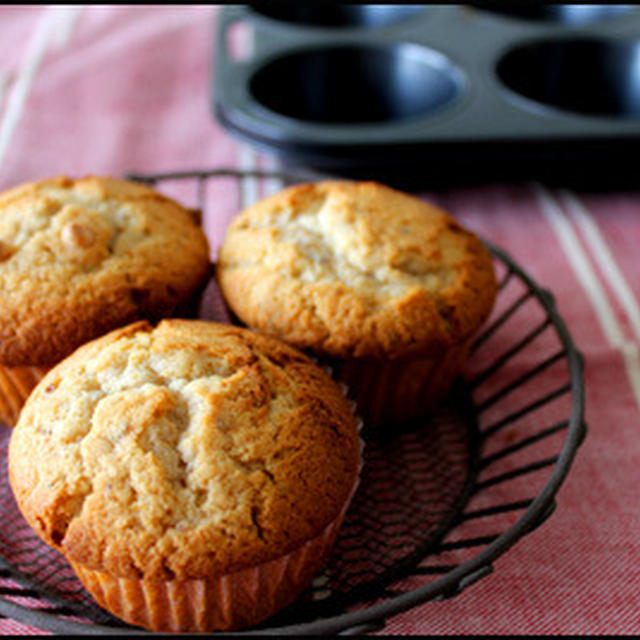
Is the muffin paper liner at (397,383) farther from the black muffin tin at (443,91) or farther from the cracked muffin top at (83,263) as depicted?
the black muffin tin at (443,91)

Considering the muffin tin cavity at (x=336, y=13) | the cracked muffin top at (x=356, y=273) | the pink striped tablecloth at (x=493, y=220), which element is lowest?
the pink striped tablecloth at (x=493, y=220)

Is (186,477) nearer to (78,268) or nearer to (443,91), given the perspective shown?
(78,268)

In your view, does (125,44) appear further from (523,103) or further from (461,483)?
(461,483)

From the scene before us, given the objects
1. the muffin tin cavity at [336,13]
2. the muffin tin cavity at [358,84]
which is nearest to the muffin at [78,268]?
the muffin tin cavity at [358,84]

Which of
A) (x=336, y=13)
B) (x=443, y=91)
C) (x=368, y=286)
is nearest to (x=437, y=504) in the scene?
(x=368, y=286)

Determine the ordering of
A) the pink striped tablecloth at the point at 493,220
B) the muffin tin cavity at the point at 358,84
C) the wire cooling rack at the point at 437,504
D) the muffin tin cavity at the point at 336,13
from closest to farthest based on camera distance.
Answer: the wire cooling rack at the point at 437,504, the pink striped tablecloth at the point at 493,220, the muffin tin cavity at the point at 358,84, the muffin tin cavity at the point at 336,13

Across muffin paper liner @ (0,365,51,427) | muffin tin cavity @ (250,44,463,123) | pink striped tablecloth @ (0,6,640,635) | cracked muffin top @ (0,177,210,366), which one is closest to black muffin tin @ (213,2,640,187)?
muffin tin cavity @ (250,44,463,123)

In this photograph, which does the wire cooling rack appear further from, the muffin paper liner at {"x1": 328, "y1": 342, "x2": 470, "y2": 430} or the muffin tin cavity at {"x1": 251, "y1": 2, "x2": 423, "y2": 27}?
the muffin tin cavity at {"x1": 251, "y1": 2, "x2": 423, "y2": 27}
